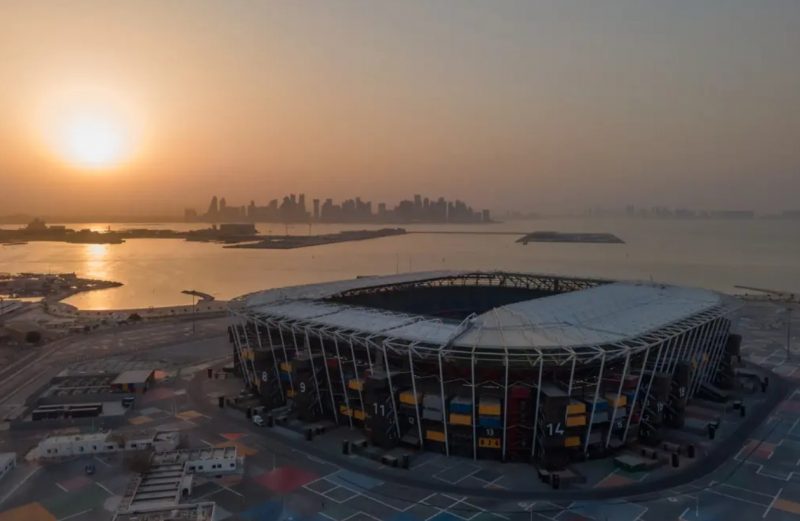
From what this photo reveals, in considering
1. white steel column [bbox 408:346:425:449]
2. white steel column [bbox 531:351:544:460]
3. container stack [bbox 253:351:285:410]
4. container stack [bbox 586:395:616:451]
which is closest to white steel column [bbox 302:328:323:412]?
container stack [bbox 253:351:285:410]

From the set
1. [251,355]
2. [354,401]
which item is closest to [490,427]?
[354,401]

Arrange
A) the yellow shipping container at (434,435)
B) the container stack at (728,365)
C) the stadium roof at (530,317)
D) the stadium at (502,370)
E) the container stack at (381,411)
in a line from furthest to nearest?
the container stack at (728,365)
the stadium roof at (530,317)
the container stack at (381,411)
the yellow shipping container at (434,435)
the stadium at (502,370)

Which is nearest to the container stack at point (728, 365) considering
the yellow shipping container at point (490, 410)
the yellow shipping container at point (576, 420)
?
the yellow shipping container at point (576, 420)

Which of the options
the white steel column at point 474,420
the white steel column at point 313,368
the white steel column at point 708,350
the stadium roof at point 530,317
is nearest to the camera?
the white steel column at point 474,420

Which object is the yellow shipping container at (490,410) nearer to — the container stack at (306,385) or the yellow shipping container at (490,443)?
the yellow shipping container at (490,443)

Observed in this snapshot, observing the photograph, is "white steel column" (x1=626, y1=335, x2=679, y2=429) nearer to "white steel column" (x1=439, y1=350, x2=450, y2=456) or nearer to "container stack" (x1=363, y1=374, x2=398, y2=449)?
"white steel column" (x1=439, y1=350, x2=450, y2=456)

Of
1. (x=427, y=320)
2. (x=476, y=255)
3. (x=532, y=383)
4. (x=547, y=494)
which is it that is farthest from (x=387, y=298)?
(x=476, y=255)

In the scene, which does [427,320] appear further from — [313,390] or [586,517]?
[586,517]
